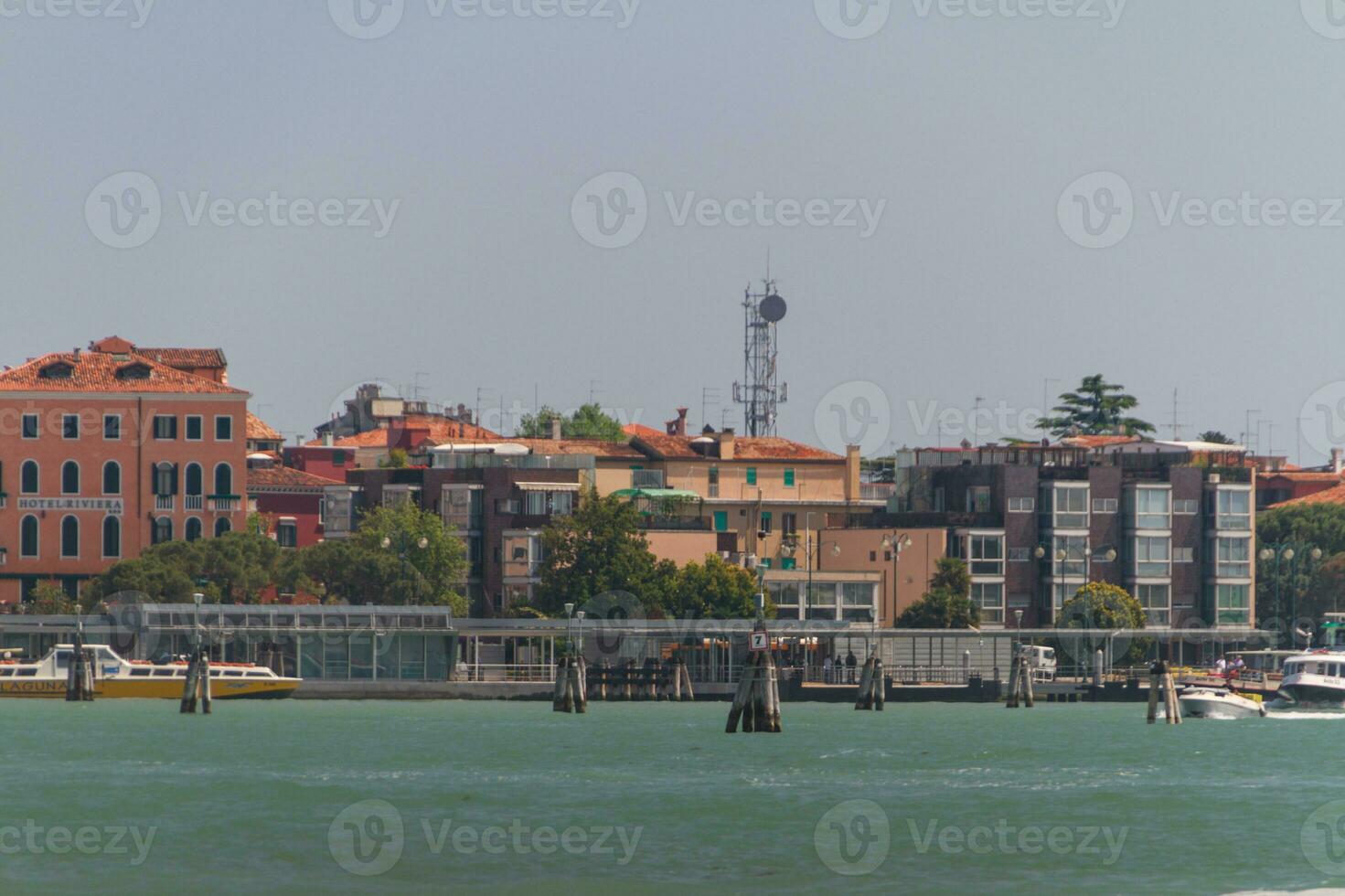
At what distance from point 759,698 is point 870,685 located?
19.8 meters

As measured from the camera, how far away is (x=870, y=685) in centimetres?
8656

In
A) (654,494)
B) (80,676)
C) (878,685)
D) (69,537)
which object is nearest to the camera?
(80,676)

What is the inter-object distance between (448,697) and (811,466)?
1274 inches

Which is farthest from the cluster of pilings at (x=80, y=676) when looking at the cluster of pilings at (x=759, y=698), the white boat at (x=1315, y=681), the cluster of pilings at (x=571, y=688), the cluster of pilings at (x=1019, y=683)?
the white boat at (x=1315, y=681)

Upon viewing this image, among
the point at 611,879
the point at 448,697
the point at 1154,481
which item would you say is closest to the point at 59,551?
the point at 448,697

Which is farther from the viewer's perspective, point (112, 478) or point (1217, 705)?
point (112, 478)

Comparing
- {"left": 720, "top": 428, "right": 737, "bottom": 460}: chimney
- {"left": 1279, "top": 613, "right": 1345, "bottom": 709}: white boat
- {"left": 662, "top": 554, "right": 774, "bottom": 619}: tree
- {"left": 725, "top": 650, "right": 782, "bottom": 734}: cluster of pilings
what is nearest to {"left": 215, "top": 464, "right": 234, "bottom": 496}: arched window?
{"left": 662, "top": 554, "right": 774, "bottom": 619}: tree

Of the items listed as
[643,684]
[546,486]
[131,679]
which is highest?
[546,486]

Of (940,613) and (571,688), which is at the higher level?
(940,613)

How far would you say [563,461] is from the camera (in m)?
115

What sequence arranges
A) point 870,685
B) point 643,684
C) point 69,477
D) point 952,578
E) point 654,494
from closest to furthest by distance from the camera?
point 870,685
point 643,684
point 69,477
point 952,578
point 654,494
